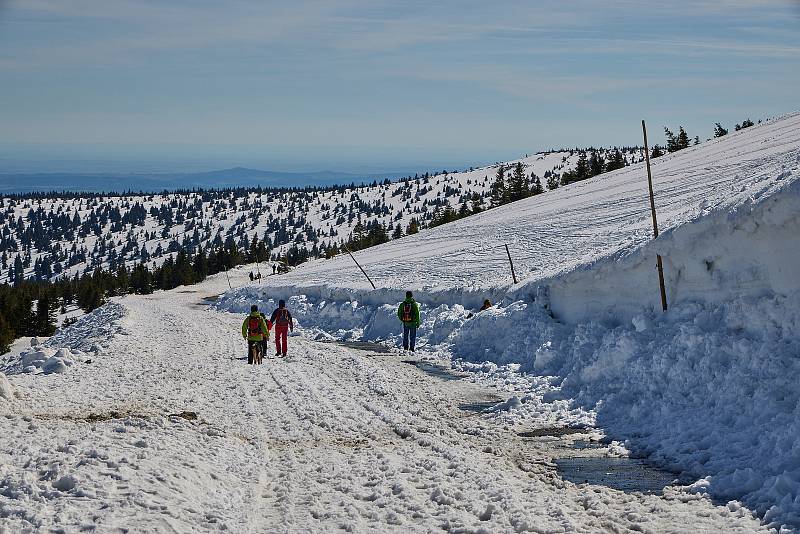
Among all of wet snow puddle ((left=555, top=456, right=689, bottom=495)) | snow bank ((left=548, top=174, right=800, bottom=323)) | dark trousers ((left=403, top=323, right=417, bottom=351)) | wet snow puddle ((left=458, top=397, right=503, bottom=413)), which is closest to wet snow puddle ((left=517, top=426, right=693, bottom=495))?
wet snow puddle ((left=555, top=456, right=689, bottom=495))

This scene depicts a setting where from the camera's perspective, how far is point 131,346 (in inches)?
859

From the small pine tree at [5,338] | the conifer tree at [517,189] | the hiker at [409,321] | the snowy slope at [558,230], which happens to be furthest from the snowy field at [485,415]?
the conifer tree at [517,189]

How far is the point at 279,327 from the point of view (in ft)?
63.5

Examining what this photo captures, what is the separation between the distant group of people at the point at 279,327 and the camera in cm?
1809

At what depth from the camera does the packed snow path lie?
22.2ft

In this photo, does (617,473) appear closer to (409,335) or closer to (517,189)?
(409,335)

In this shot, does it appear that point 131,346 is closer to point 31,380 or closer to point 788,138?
point 31,380

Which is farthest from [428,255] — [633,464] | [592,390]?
[633,464]

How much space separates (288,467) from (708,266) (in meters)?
7.81

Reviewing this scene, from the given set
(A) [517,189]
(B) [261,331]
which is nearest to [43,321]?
(A) [517,189]

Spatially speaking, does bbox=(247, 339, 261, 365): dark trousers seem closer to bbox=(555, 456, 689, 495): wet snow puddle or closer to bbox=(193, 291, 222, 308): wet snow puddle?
bbox=(555, 456, 689, 495): wet snow puddle

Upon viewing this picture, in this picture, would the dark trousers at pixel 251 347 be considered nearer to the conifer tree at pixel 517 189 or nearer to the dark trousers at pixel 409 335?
the dark trousers at pixel 409 335

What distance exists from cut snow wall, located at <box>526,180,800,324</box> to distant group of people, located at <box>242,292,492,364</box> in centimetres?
452

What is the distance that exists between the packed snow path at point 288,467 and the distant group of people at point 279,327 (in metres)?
3.52
